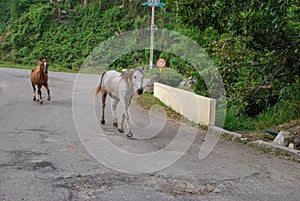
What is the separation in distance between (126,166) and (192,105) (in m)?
5.31

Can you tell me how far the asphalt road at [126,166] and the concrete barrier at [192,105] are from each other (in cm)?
64

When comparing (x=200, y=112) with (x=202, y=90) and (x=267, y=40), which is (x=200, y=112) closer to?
(x=267, y=40)

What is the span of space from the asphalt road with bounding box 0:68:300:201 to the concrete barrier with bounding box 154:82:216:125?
0.64 metres

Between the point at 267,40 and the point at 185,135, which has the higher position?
the point at 267,40

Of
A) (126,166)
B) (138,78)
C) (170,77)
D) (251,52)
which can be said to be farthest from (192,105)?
(170,77)

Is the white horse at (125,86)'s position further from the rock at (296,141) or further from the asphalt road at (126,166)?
the rock at (296,141)

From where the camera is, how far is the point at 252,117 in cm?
1153

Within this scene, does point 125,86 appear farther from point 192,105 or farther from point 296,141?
point 296,141

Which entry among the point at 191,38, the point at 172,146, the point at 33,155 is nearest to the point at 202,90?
the point at 191,38

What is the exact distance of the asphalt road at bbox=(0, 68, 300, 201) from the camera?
4.61 meters

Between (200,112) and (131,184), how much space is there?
5533mm

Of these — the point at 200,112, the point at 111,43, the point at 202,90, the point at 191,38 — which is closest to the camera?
the point at 200,112

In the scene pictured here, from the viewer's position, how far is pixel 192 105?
34.9 ft

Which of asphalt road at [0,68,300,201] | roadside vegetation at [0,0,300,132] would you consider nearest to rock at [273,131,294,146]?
asphalt road at [0,68,300,201]
